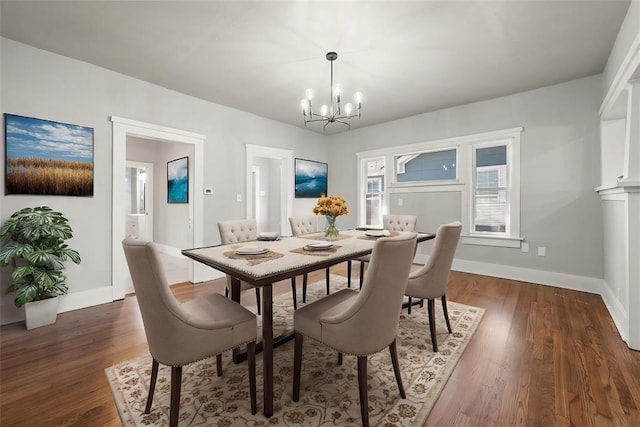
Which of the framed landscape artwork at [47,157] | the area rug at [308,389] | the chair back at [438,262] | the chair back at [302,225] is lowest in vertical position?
the area rug at [308,389]

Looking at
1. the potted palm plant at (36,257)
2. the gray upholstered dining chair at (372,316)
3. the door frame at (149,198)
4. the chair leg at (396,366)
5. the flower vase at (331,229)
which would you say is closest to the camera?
the gray upholstered dining chair at (372,316)

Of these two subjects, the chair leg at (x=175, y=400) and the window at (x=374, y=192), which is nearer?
the chair leg at (x=175, y=400)

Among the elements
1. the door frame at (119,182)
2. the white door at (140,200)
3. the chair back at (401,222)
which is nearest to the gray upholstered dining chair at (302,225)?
the chair back at (401,222)

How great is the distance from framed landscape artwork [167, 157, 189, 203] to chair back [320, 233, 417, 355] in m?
4.60

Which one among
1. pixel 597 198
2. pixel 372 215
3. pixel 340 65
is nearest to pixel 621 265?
pixel 597 198

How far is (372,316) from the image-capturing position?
53.3 inches

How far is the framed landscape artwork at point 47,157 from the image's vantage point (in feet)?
8.52

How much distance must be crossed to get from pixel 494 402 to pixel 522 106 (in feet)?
13.0

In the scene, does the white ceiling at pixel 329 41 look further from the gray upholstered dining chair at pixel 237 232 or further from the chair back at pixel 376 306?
the chair back at pixel 376 306

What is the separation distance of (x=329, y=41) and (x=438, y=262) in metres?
2.23

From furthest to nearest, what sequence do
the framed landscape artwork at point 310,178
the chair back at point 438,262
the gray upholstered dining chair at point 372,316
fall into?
the framed landscape artwork at point 310,178 < the chair back at point 438,262 < the gray upholstered dining chair at point 372,316

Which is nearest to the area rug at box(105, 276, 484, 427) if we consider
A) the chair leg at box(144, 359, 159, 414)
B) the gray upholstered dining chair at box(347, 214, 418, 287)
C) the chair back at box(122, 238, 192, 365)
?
the chair leg at box(144, 359, 159, 414)

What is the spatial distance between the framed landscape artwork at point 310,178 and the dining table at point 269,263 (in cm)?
→ 321

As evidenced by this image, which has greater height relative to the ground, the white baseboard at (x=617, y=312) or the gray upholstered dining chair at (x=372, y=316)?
the gray upholstered dining chair at (x=372, y=316)
